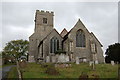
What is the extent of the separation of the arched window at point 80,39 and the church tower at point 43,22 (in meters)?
11.3

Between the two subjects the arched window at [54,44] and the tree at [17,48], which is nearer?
the arched window at [54,44]

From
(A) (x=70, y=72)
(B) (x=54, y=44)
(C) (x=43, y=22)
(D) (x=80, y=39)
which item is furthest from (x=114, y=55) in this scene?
(A) (x=70, y=72)

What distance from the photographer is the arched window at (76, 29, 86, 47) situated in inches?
1547

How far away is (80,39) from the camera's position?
39531 mm

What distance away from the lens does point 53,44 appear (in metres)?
39.9

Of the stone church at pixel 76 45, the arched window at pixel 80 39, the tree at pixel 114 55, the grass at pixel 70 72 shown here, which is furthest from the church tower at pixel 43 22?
the grass at pixel 70 72

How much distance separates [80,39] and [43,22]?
14.1 m

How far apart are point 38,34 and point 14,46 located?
89.0ft

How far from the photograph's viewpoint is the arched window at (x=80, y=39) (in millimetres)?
39281

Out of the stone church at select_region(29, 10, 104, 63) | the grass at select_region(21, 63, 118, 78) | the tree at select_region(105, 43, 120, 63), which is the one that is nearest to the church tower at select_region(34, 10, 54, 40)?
the stone church at select_region(29, 10, 104, 63)

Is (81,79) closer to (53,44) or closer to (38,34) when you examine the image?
(53,44)

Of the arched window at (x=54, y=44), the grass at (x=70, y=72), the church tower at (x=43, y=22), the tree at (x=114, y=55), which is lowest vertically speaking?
the grass at (x=70, y=72)

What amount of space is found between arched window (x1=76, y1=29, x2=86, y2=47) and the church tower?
11.3 metres

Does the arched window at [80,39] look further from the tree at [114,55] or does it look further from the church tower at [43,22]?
the tree at [114,55]
